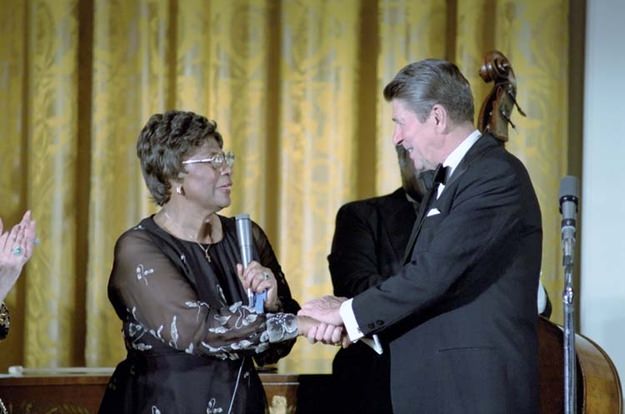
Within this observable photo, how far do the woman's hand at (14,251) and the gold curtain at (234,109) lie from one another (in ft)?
5.36

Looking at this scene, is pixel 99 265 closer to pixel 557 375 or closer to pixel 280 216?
pixel 280 216

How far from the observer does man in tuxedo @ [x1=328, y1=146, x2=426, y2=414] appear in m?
3.73

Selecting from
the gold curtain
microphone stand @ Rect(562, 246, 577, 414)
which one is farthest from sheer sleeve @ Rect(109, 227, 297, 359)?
the gold curtain

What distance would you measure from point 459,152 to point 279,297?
30.3 inches

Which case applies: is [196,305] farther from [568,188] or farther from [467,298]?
[568,188]

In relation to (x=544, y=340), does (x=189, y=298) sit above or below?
above

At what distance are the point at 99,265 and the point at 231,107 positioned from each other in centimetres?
86

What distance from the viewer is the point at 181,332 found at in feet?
10.5

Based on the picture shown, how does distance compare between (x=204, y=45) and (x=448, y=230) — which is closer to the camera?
(x=448, y=230)

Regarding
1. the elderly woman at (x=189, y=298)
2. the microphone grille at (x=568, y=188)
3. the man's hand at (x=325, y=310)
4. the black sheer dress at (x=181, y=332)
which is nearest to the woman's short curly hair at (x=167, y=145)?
the elderly woman at (x=189, y=298)

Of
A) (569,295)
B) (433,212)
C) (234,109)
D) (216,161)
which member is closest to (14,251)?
(216,161)

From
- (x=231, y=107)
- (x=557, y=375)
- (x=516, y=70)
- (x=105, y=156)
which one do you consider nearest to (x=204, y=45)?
(x=231, y=107)

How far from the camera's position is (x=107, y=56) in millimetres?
4871

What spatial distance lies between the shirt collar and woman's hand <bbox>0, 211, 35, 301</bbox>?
3.73 feet
